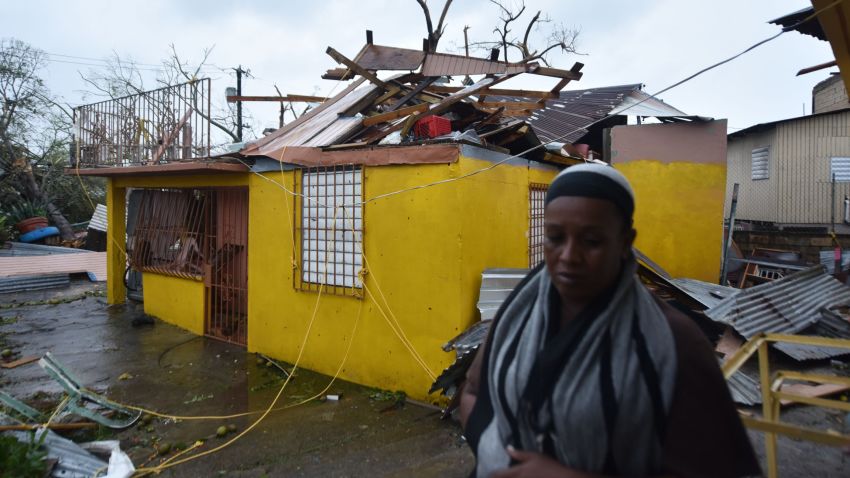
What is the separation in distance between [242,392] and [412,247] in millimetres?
2835

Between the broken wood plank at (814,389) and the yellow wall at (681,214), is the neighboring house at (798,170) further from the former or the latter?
Result: the broken wood plank at (814,389)

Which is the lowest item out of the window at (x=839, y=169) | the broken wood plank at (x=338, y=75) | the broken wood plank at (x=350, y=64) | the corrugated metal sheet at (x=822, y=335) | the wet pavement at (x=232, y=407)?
the wet pavement at (x=232, y=407)

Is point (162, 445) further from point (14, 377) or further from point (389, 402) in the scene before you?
point (14, 377)

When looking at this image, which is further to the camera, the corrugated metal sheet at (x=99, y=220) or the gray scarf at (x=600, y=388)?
the corrugated metal sheet at (x=99, y=220)

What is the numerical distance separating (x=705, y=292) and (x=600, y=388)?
6.19 metres

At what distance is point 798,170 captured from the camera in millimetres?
13312

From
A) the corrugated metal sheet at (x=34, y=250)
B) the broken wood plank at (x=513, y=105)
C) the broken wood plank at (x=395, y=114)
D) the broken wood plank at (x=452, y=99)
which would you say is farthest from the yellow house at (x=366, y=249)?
the corrugated metal sheet at (x=34, y=250)

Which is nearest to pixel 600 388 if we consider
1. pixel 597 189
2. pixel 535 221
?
pixel 597 189

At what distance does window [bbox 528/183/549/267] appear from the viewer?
20.7 feet

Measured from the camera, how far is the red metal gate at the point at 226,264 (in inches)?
307

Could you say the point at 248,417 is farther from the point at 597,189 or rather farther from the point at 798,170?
the point at 798,170

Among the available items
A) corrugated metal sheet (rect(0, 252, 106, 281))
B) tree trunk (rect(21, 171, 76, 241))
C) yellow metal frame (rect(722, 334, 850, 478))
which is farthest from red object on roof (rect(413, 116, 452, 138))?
tree trunk (rect(21, 171, 76, 241))

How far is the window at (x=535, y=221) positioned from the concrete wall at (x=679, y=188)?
106 inches

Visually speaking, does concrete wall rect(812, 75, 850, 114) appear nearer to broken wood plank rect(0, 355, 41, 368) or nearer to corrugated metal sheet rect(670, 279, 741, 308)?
corrugated metal sheet rect(670, 279, 741, 308)
